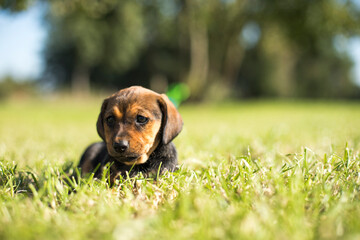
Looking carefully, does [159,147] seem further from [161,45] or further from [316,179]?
[161,45]

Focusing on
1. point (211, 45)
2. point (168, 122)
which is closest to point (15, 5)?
point (168, 122)

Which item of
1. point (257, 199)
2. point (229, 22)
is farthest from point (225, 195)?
point (229, 22)

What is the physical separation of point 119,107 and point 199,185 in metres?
1.12

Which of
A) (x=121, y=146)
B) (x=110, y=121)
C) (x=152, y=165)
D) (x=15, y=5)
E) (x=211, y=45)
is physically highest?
(x=211, y=45)

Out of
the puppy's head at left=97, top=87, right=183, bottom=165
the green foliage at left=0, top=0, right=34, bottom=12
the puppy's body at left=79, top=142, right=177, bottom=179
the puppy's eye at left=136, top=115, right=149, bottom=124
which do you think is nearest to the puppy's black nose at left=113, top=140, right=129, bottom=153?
the puppy's head at left=97, top=87, right=183, bottom=165

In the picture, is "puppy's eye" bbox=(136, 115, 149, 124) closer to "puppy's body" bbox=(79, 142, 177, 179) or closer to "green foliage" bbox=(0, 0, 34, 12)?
"puppy's body" bbox=(79, 142, 177, 179)

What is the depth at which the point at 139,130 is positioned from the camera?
276cm

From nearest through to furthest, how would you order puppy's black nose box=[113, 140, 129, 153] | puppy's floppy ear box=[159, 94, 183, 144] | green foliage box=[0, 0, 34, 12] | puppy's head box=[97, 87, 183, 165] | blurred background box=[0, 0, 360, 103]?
puppy's black nose box=[113, 140, 129, 153], puppy's head box=[97, 87, 183, 165], puppy's floppy ear box=[159, 94, 183, 144], green foliage box=[0, 0, 34, 12], blurred background box=[0, 0, 360, 103]

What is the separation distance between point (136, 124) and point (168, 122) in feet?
1.04

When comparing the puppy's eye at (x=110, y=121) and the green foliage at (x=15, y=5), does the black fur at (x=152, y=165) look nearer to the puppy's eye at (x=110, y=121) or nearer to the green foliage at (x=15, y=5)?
the puppy's eye at (x=110, y=121)

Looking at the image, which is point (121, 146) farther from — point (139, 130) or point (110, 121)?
point (110, 121)

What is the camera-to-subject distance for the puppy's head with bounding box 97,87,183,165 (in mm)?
2643

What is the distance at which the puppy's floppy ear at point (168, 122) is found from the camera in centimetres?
282

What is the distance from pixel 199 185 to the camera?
2359mm
